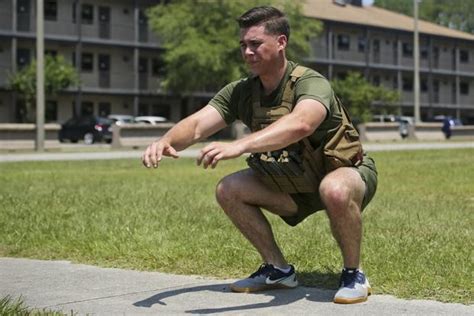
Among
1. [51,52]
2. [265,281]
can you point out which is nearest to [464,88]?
[51,52]

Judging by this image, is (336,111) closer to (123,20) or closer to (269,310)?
(269,310)

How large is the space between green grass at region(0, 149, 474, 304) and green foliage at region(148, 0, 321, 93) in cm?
3685

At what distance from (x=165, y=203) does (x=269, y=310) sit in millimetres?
5752

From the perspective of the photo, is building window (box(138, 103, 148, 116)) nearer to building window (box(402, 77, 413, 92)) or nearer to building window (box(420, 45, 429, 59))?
building window (box(420, 45, 429, 59))

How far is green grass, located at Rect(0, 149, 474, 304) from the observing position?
5850mm

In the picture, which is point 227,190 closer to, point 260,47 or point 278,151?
point 278,151

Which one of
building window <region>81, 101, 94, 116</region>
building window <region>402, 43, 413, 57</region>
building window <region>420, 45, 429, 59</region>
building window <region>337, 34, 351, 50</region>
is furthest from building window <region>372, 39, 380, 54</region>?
building window <region>81, 101, 94, 116</region>

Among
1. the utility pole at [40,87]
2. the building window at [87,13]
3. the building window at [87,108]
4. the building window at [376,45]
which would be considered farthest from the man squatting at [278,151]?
the building window at [376,45]

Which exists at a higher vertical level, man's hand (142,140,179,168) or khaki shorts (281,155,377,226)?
man's hand (142,140,179,168)

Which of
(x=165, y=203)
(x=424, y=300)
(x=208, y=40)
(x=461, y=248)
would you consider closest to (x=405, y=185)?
(x=165, y=203)

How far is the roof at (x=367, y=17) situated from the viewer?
69.8 metres

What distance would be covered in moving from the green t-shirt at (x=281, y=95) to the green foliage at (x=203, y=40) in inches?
1742

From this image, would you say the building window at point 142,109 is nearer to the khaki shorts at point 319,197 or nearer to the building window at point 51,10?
the building window at point 51,10

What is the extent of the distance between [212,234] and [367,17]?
68421mm
